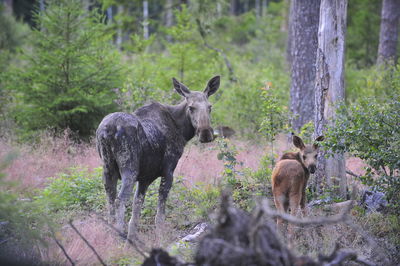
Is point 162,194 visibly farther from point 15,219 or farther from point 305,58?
point 305,58

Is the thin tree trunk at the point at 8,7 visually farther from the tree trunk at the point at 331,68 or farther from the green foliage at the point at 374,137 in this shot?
the green foliage at the point at 374,137

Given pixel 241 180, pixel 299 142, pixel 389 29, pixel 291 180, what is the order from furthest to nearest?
1. pixel 389 29
2. pixel 241 180
3. pixel 299 142
4. pixel 291 180

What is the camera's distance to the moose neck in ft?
23.9

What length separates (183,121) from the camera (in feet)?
24.0

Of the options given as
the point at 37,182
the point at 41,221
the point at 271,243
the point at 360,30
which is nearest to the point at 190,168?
the point at 37,182

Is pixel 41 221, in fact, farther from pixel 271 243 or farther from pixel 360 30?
pixel 360 30

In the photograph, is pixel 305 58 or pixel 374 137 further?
pixel 305 58

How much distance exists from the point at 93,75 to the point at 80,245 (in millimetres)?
7565

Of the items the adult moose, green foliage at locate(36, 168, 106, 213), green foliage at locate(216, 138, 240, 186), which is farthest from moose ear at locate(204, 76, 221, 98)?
green foliage at locate(36, 168, 106, 213)

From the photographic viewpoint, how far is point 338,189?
820 cm

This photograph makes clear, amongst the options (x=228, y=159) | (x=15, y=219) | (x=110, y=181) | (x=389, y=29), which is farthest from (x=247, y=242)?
(x=389, y=29)

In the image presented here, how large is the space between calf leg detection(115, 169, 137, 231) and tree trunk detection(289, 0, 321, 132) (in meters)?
5.46

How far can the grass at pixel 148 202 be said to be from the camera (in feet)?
19.2

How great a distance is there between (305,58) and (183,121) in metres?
4.53
